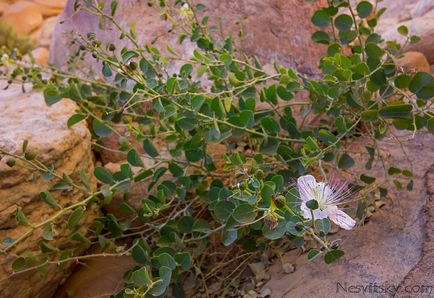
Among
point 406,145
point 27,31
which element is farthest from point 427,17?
point 27,31

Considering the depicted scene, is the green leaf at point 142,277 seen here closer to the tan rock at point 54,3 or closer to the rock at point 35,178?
the rock at point 35,178

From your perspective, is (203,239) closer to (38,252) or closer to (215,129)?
(215,129)

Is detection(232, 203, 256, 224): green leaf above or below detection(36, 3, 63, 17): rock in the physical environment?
above

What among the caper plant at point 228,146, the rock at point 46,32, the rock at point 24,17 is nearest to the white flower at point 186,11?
the caper plant at point 228,146

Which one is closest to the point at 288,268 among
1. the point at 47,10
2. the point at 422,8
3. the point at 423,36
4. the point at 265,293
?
the point at 265,293

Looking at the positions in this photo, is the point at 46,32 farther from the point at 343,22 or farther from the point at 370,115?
the point at 370,115

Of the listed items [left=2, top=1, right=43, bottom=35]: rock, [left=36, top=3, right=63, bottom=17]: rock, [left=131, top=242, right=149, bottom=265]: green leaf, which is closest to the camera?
[left=131, top=242, right=149, bottom=265]: green leaf

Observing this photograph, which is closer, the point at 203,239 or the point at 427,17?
the point at 203,239

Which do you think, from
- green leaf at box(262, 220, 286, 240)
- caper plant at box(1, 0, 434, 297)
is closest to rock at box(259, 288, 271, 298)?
caper plant at box(1, 0, 434, 297)

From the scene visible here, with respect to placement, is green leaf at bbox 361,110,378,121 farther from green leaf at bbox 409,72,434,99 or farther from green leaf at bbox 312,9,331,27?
green leaf at bbox 312,9,331,27
